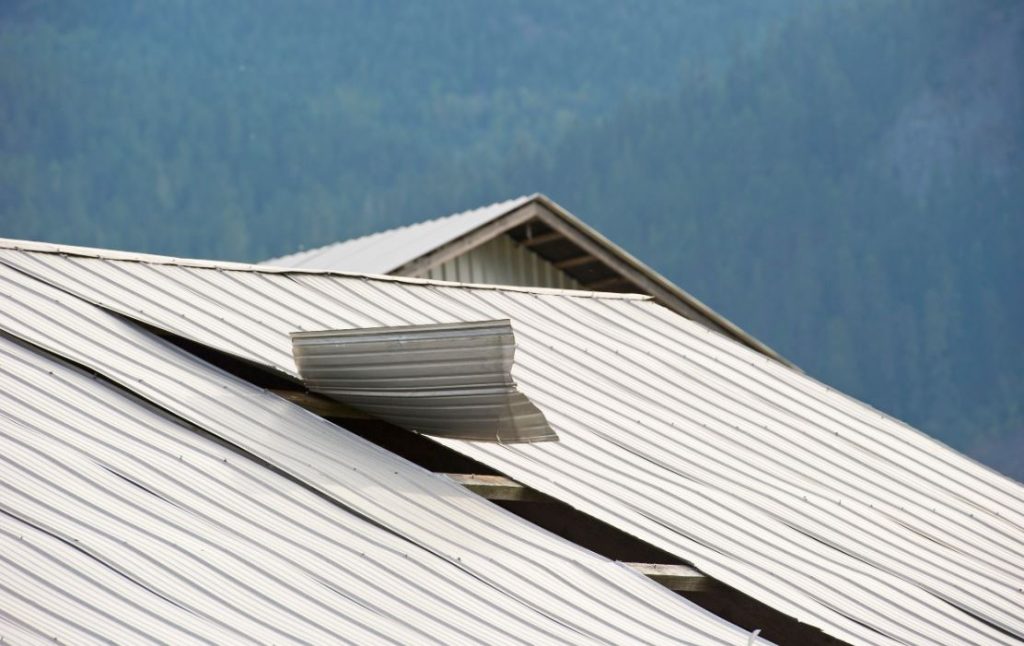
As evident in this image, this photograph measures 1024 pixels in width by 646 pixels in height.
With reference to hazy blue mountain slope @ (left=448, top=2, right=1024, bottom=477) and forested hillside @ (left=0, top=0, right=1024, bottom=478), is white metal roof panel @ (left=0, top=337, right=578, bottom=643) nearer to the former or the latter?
forested hillside @ (left=0, top=0, right=1024, bottom=478)

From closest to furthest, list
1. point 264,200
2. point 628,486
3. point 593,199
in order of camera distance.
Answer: point 628,486
point 593,199
point 264,200

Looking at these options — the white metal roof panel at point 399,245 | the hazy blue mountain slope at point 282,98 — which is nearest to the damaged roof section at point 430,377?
the white metal roof panel at point 399,245

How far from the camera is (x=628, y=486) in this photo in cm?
969

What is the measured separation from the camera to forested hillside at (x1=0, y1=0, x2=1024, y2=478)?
2376 inches

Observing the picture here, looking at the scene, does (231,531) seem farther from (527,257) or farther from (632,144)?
(632,144)

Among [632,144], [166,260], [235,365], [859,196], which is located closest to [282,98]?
[632,144]

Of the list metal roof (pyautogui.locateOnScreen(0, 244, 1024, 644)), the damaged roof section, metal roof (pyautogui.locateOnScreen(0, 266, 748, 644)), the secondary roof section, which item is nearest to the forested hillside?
the secondary roof section

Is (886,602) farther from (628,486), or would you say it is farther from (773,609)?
(628,486)

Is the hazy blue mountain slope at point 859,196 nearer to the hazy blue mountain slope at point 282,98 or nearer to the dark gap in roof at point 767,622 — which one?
the hazy blue mountain slope at point 282,98

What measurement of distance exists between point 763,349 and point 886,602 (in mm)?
10840

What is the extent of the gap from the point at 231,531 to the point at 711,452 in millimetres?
4210

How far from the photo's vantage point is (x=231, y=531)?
7.73m

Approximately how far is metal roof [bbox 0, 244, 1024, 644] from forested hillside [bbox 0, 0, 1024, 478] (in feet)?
142

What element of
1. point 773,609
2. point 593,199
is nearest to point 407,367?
point 773,609
